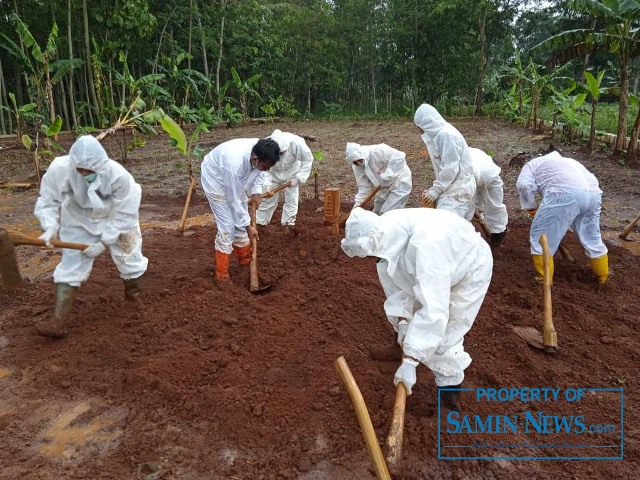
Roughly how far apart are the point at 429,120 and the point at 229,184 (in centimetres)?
208

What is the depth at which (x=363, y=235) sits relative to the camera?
2.33 metres

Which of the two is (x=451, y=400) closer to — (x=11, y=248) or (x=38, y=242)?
(x=38, y=242)

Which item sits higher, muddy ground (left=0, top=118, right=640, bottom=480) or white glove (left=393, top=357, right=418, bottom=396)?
white glove (left=393, top=357, right=418, bottom=396)

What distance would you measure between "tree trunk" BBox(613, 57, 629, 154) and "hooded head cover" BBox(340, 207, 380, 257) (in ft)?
27.9

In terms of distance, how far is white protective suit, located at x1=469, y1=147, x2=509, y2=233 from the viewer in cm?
503

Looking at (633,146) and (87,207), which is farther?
(633,146)

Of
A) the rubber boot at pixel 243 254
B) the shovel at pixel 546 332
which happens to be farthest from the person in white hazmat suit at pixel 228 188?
the shovel at pixel 546 332

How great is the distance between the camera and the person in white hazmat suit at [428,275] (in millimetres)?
2266

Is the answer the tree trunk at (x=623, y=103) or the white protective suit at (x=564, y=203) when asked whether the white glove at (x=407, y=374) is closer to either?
the white protective suit at (x=564, y=203)

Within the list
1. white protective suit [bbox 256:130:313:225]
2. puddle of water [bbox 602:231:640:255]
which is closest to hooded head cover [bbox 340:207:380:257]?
white protective suit [bbox 256:130:313:225]

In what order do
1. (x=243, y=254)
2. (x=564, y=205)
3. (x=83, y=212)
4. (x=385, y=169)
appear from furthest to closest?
(x=385, y=169) → (x=243, y=254) → (x=564, y=205) → (x=83, y=212)

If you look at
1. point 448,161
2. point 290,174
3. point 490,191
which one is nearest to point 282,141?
point 290,174

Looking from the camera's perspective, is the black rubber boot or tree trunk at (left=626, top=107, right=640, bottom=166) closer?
the black rubber boot

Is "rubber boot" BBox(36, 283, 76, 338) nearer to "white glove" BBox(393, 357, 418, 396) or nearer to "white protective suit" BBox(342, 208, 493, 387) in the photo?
"white protective suit" BBox(342, 208, 493, 387)
